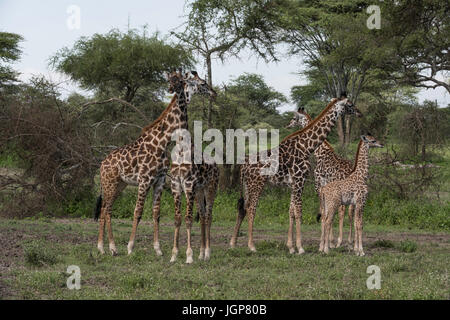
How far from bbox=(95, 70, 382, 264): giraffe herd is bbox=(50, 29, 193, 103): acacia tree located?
18.0m

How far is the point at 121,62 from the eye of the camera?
Result: 27.8 meters

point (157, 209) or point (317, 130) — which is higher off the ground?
point (317, 130)

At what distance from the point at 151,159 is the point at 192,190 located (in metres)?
1.12

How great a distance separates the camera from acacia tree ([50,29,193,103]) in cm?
2808

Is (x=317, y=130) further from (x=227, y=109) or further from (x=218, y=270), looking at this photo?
(x=227, y=109)

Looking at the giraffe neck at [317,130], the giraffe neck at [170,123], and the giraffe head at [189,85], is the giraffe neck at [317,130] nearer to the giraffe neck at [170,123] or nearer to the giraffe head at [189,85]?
the giraffe head at [189,85]

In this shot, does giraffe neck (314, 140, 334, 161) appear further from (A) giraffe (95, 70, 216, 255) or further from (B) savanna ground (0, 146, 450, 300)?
(A) giraffe (95, 70, 216, 255)

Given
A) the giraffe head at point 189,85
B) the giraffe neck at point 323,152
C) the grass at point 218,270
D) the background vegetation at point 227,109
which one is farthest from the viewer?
the background vegetation at point 227,109

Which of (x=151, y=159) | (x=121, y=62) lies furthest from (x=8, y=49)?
(x=151, y=159)

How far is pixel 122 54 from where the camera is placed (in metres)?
27.9

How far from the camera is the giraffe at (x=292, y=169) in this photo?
10.4m

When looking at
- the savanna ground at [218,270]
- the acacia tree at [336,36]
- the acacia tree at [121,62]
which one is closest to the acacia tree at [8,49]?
the acacia tree at [121,62]

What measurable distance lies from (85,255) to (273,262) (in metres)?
3.15

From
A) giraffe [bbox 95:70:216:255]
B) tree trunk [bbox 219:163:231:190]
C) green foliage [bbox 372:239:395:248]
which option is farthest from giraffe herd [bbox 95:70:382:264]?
tree trunk [bbox 219:163:231:190]
